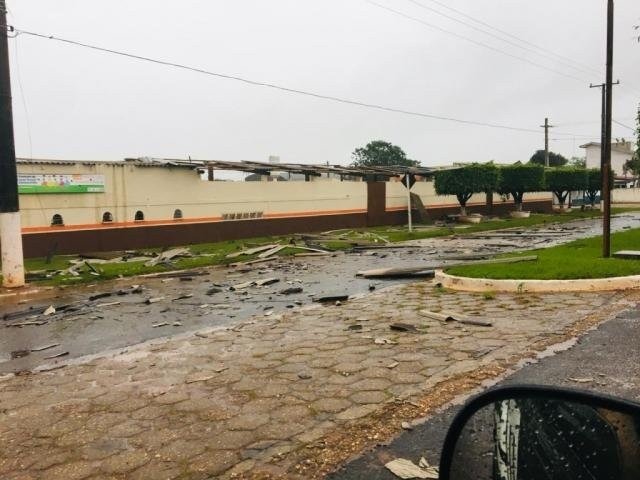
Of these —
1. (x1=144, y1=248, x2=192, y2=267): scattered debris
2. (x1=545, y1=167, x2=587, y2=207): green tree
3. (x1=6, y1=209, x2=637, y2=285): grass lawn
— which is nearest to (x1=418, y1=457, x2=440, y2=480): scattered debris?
(x1=6, y1=209, x2=637, y2=285): grass lawn

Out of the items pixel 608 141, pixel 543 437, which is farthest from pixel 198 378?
pixel 608 141

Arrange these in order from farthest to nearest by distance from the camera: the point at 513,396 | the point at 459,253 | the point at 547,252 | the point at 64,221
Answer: the point at 64,221 → the point at 459,253 → the point at 547,252 → the point at 513,396

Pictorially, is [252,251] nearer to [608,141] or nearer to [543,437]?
[608,141]

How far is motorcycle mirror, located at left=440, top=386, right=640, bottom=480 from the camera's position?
129cm

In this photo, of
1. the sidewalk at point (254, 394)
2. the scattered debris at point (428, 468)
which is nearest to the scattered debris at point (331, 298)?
the sidewalk at point (254, 394)

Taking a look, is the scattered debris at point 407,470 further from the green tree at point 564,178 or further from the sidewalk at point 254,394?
the green tree at point 564,178

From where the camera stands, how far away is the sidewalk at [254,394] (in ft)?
11.7

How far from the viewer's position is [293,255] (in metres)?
17.4

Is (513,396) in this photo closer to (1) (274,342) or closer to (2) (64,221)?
(1) (274,342)

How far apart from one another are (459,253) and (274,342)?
35.2 ft

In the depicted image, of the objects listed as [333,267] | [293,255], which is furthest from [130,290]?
[293,255]

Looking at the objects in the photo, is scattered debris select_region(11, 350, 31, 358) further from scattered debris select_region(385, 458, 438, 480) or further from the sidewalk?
scattered debris select_region(385, 458, 438, 480)

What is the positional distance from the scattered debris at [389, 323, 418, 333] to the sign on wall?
13.9 meters

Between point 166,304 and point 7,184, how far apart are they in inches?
207
